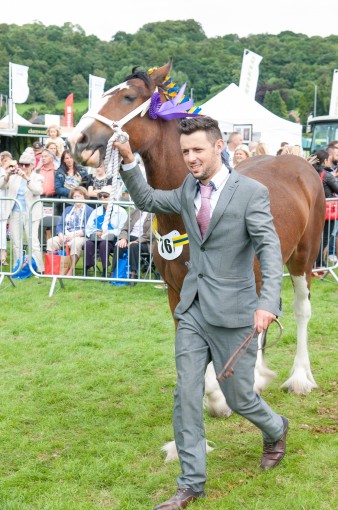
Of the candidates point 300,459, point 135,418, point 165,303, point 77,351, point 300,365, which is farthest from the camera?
point 165,303

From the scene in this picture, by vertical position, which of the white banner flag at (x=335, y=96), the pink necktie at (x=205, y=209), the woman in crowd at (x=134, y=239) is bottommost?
the woman in crowd at (x=134, y=239)

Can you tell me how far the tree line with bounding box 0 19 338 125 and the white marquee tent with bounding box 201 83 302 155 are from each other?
35286mm

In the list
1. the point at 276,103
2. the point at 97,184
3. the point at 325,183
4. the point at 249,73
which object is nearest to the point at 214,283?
the point at 325,183

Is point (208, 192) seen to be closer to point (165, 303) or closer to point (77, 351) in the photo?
point (77, 351)

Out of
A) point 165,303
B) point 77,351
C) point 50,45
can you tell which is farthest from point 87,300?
point 50,45

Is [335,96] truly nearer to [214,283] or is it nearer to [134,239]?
[134,239]

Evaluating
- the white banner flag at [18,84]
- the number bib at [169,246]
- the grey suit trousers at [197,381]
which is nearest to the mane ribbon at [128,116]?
the number bib at [169,246]

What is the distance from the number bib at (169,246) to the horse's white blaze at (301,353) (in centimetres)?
192

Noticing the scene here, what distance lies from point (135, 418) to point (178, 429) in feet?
5.16

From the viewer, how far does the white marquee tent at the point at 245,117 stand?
23031 mm

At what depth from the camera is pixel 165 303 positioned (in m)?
9.38

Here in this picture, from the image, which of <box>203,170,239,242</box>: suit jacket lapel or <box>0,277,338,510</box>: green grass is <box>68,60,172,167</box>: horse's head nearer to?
<box>203,170,239,242</box>: suit jacket lapel

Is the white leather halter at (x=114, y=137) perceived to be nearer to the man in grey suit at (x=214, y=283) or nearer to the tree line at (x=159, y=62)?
the man in grey suit at (x=214, y=283)

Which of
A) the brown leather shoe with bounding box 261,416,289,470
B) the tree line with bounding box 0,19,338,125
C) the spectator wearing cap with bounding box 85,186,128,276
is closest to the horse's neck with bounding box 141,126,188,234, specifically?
the brown leather shoe with bounding box 261,416,289,470
